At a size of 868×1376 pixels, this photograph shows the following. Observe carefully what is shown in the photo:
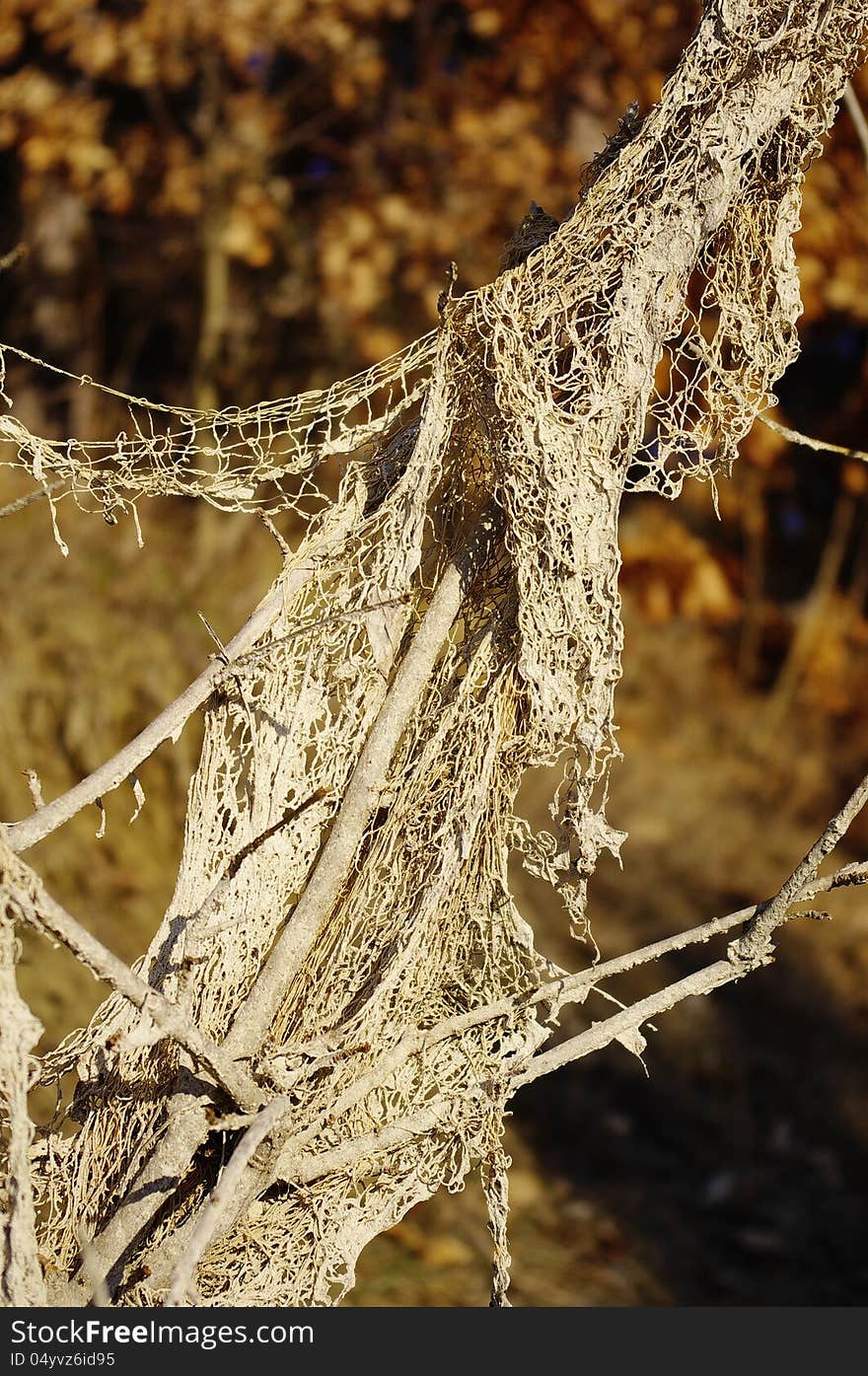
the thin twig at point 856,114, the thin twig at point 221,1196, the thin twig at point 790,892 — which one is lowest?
the thin twig at point 221,1196

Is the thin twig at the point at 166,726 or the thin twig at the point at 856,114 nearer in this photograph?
the thin twig at the point at 166,726

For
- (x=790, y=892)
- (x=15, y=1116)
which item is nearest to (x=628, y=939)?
(x=790, y=892)

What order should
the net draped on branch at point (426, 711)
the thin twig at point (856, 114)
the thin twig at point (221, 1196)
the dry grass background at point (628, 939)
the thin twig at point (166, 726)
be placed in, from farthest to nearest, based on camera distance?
the dry grass background at point (628, 939), the thin twig at point (856, 114), the net draped on branch at point (426, 711), the thin twig at point (166, 726), the thin twig at point (221, 1196)

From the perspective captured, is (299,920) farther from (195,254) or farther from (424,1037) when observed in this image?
(195,254)

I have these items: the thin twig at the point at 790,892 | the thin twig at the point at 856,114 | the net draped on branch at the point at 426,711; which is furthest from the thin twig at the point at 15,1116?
the thin twig at the point at 856,114

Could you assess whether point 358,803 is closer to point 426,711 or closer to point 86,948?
point 426,711

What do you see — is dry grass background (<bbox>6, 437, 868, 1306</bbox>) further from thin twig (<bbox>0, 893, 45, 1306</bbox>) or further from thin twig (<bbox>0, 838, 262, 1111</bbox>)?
thin twig (<bbox>0, 838, 262, 1111</bbox>)

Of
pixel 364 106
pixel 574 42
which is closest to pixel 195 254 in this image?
pixel 364 106

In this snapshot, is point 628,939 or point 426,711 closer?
point 426,711

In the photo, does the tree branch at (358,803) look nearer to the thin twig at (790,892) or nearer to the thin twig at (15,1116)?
the thin twig at (15,1116)
